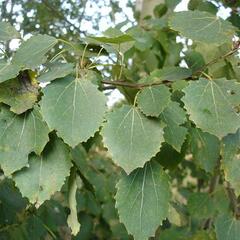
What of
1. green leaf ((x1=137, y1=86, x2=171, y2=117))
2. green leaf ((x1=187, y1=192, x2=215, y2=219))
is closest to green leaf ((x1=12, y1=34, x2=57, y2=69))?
green leaf ((x1=137, y1=86, x2=171, y2=117))

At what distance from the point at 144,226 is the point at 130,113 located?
258 mm

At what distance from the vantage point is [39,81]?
105cm

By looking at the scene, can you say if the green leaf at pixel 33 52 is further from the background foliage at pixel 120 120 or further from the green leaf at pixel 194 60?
the green leaf at pixel 194 60

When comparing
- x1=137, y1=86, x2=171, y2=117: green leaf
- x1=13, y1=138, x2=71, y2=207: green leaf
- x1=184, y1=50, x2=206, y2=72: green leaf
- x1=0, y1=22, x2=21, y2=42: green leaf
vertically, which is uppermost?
x1=0, y1=22, x2=21, y2=42: green leaf

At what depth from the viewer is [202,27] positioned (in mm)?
1147

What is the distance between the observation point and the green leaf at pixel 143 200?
1.06 meters

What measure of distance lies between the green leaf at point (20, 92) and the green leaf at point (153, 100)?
0.24 metres

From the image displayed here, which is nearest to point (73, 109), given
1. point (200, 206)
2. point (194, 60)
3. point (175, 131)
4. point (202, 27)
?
point (175, 131)

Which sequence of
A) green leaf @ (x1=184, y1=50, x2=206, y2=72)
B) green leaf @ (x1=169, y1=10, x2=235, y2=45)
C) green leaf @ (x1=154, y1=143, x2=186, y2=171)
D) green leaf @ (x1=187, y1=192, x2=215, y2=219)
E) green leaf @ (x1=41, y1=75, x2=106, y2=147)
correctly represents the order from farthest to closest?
1. green leaf @ (x1=187, y1=192, x2=215, y2=219)
2. green leaf @ (x1=184, y1=50, x2=206, y2=72)
3. green leaf @ (x1=154, y1=143, x2=186, y2=171)
4. green leaf @ (x1=169, y1=10, x2=235, y2=45)
5. green leaf @ (x1=41, y1=75, x2=106, y2=147)

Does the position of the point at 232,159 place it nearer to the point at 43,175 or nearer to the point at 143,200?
the point at 143,200

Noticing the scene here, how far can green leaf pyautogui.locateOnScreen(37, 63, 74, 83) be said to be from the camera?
1038 mm

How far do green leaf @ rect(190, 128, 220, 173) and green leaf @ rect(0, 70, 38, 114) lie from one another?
49cm

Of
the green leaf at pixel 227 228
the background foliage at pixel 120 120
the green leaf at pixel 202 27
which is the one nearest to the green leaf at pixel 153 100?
the background foliage at pixel 120 120

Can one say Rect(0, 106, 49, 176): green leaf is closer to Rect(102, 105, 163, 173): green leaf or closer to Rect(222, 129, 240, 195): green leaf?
Rect(102, 105, 163, 173): green leaf
